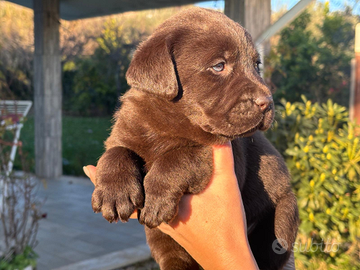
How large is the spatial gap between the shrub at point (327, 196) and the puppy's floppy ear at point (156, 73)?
6.89 feet

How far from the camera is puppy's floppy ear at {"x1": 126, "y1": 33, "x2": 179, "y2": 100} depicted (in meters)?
1.76

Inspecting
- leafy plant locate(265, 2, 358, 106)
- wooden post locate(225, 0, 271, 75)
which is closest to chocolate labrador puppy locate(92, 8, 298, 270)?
wooden post locate(225, 0, 271, 75)

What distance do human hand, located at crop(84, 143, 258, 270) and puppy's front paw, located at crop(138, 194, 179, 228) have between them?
0.11 meters

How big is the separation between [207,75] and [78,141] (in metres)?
12.7

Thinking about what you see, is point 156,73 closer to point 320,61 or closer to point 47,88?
point 47,88

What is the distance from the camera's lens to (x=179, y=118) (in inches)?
74.5

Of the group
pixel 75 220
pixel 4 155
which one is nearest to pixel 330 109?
pixel 4 155

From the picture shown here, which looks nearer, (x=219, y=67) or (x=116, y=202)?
(x=116, y=202)

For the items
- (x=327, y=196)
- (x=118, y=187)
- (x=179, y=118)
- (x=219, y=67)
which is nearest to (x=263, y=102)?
(x=219, y=67)

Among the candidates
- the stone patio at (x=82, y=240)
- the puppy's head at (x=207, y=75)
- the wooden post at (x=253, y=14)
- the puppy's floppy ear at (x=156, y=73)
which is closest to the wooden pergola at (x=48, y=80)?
the stone patio at (x=82, y=240)

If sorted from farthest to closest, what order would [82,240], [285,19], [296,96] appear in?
[296,96], [82,240], [285,19]

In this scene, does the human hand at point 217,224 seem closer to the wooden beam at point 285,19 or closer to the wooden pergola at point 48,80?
the wooden beam at point 285,19

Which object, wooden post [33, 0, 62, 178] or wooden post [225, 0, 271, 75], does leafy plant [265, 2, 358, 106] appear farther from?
wooden post [33, 0, 62, 178]

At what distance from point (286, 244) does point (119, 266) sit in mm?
3004
